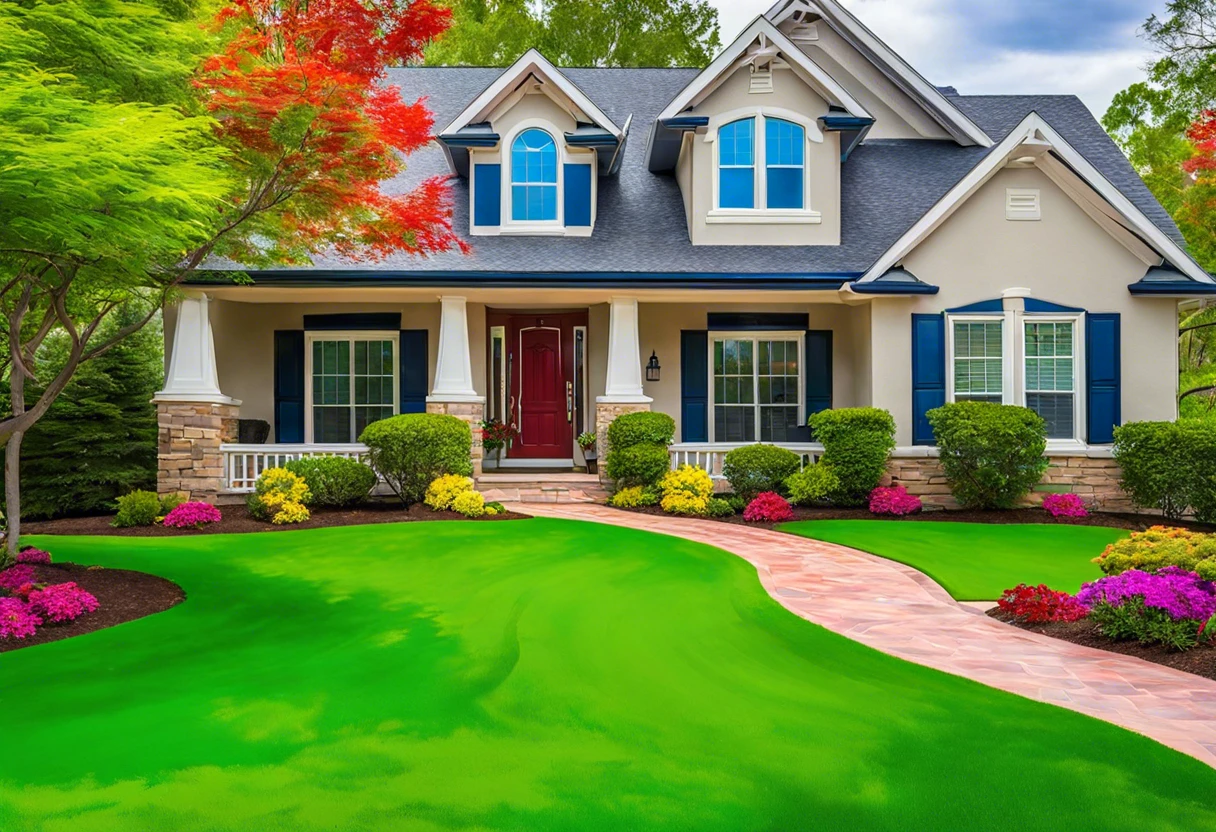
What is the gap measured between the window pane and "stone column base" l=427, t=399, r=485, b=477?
5291mm

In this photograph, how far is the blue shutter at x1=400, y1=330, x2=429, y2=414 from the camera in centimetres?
1474

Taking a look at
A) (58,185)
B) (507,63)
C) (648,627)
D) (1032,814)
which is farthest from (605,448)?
(507,63)

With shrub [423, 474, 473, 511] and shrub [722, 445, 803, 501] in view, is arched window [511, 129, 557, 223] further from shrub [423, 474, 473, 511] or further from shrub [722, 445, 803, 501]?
shrub [722, 445, 803, 501]

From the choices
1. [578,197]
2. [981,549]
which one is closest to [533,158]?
[578,197]

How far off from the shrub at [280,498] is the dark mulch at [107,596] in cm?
317

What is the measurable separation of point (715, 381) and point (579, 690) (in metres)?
10.5

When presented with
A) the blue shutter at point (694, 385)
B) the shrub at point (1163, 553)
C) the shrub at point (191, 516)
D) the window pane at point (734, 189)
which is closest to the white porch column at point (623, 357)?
the blue shutter at point (694, 385)

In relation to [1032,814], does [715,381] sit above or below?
above

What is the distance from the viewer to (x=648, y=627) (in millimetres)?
6398

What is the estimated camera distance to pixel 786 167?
14.7m

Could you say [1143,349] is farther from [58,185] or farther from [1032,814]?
[58,185]

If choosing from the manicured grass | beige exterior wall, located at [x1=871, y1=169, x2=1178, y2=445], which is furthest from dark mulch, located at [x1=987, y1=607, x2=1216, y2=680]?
beige exterior wall, located at [x1=871, y1=169, x2=1178, y2=445]

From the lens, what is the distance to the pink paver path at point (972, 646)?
15.2 ft

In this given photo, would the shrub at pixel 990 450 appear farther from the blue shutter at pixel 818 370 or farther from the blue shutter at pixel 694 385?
the blue shutter at pixel 694 385
